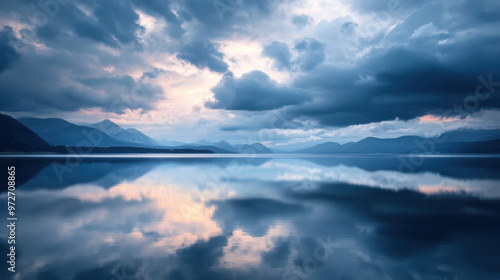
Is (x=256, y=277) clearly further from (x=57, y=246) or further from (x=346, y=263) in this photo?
(x=57, y=246)

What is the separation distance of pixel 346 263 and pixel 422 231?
27.4 feet

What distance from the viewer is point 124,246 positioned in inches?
577

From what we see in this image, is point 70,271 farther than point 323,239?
No

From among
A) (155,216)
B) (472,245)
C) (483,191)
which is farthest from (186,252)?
(483,191)

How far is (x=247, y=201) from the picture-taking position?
27484mm

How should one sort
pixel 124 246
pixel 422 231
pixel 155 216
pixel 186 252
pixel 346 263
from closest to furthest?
pixel 346 263, pixel 186 252, pixel 124 246, pixel 422 231, pixel 155 216

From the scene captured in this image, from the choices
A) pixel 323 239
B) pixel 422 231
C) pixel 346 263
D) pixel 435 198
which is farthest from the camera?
pixel 435 198

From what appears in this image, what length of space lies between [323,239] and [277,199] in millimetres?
12810

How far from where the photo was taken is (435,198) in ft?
98.0

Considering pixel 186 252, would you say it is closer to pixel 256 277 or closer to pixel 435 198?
pixel 256 277

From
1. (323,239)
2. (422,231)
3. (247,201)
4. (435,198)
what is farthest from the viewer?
(435,198)

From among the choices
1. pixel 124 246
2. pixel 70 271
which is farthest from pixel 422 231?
pixel 70 271

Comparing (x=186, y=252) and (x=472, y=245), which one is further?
(x=472, y=245)

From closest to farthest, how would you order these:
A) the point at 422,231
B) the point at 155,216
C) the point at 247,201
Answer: the point at 422,231
the point at 155,216
the point at 247,201
